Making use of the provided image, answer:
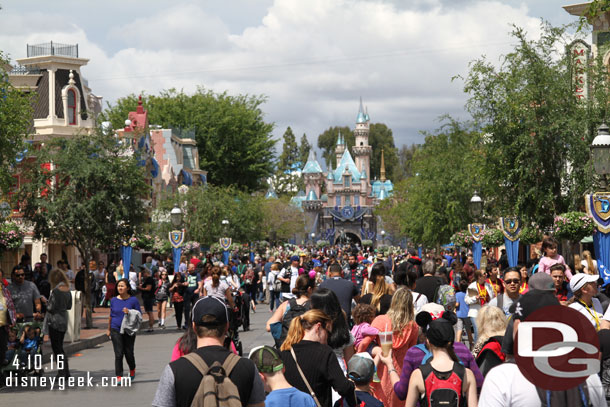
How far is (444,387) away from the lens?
6.58 metres

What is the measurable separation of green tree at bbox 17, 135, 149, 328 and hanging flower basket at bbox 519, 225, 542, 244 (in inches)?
420

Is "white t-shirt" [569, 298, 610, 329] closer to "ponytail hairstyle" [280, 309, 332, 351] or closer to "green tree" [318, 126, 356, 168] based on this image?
"ponytail hairstyle" [280, 309, 332, 351]

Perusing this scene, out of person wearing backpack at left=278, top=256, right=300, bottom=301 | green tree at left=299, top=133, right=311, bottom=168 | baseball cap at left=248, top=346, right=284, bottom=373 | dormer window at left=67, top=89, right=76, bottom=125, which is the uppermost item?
green tree at left=299, top=133, right=311, bottom=168

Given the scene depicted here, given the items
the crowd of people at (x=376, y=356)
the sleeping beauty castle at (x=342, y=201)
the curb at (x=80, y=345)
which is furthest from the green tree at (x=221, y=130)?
the sleeping beauty castle at (x=342, y=201)

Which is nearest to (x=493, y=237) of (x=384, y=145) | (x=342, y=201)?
(x=342, y=201)

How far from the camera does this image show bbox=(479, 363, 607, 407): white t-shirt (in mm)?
5301

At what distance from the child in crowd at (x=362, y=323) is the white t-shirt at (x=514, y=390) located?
366 centimetres

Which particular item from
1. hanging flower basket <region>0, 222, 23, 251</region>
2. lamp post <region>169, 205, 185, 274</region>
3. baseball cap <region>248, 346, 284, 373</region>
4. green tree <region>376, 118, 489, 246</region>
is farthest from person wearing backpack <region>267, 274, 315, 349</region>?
green tree <region>376, 118, 489, 246</region>

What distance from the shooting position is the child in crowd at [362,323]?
29.9ft

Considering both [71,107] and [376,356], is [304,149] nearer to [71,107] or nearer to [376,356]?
[71,107]

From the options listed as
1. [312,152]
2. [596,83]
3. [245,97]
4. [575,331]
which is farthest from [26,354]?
[312,152]

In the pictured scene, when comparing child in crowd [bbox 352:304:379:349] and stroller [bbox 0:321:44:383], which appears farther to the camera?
stroller [bbox 0:321:44:383]

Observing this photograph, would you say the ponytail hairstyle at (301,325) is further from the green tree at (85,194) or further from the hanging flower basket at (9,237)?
the hanging flower basket at (9,237)

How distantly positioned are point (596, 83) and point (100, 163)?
13.5m
